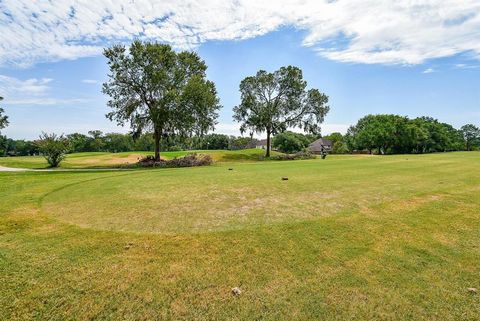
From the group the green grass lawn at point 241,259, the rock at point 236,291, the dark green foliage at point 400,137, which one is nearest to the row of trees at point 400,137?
the dark green foliage at point 400,137

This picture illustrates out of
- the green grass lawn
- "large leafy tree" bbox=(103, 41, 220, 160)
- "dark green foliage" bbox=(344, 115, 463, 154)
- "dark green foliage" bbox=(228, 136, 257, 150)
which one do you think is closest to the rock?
the green grass lawn

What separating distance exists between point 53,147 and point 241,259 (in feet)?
99.7

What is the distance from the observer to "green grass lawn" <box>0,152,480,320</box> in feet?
11.6

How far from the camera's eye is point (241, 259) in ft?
15.6

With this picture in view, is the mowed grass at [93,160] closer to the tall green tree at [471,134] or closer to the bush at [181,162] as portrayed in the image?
the bush at [181,162]

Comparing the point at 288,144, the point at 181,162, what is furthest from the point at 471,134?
the point at 181,162

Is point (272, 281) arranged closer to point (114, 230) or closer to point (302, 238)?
point (302, 238)

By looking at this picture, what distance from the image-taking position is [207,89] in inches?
1145

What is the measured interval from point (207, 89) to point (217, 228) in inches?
979

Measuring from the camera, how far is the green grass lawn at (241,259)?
3.54m

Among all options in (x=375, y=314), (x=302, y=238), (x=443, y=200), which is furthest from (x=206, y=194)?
(x=443, y=200)

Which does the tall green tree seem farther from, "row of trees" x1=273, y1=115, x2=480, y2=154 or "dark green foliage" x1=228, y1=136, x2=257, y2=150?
"dark green foliage" x1=228, y1=136, x2=257, y2=150

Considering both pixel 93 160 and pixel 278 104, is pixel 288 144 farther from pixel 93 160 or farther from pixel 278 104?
pixel 93 160

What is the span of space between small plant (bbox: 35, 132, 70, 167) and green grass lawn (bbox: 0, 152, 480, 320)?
76.4 ft
